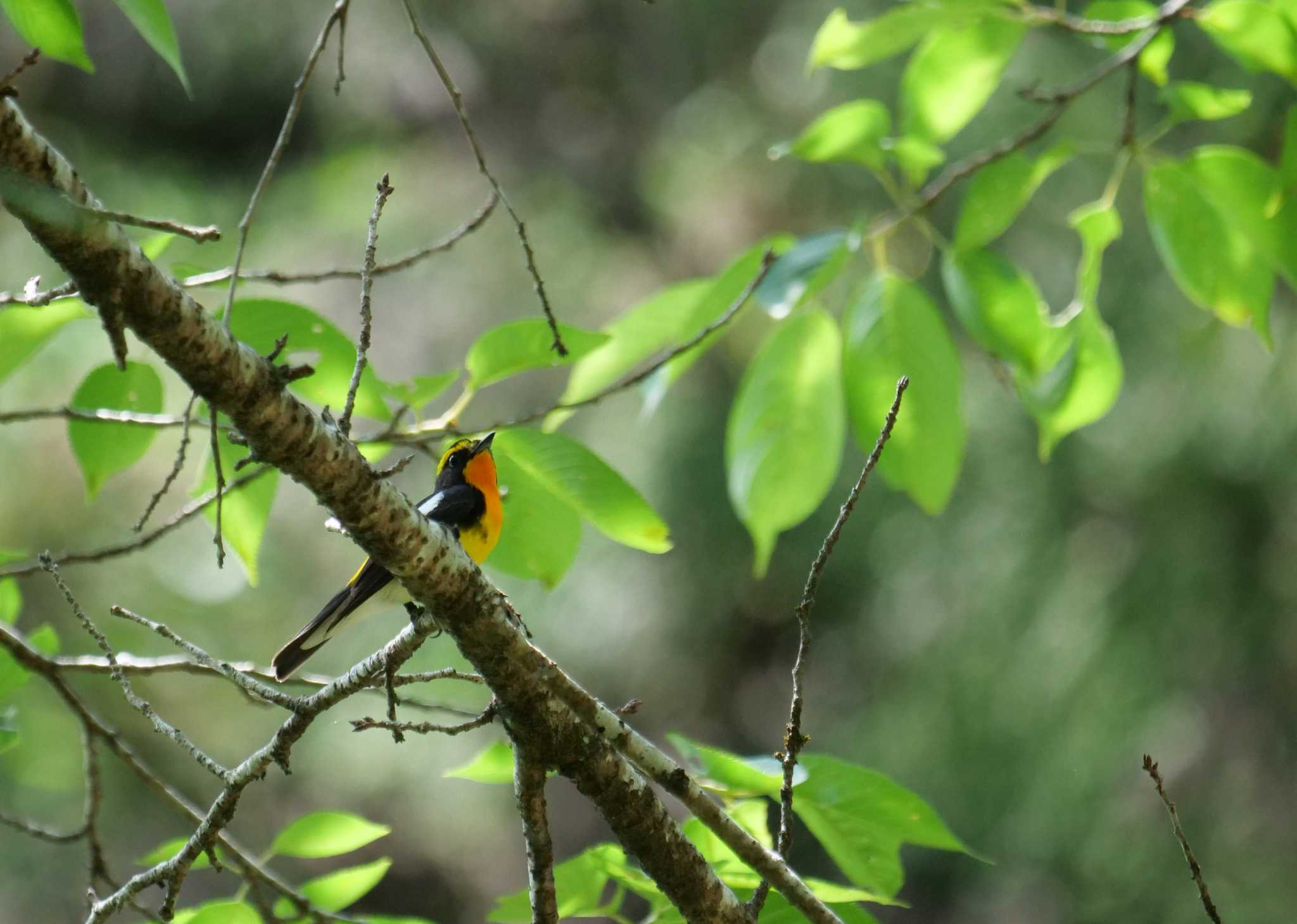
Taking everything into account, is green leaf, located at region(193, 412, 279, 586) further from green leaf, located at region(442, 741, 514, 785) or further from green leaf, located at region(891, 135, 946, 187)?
green leaf, located at region(891, 135, 946, 187)

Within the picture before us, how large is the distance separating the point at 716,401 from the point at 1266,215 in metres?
3.60

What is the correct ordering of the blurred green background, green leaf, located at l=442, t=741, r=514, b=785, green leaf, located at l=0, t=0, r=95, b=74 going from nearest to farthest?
green leaf, located at l=0, t=0, r=95, b=74 < green leaf, located at l=442, t=741, r=514, b=785 < the blurred green background

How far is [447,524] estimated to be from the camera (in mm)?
2484

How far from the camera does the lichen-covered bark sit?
3.40ft

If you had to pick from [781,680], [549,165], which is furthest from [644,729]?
[549,165]

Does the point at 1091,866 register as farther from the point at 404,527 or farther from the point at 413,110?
the point at 413,110

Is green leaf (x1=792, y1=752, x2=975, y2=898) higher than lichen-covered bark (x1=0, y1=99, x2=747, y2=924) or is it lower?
lower

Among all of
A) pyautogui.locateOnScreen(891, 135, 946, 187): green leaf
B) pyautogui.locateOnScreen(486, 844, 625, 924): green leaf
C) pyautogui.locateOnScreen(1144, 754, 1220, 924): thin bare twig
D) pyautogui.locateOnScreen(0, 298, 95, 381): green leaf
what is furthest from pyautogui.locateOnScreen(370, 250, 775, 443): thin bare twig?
pyautogui.locateOnScreen(1144, 754, 1220, 924): thin bare twig

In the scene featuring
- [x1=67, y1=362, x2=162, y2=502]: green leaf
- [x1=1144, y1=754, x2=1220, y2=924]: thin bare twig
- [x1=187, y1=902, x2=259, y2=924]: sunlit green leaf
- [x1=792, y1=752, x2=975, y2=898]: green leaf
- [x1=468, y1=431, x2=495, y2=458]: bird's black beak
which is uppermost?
[x1=468, y1=431, x2=495, y2=458]: bird's black beak

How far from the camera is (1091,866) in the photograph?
360cm

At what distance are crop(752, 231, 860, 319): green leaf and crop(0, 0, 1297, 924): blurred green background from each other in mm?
617

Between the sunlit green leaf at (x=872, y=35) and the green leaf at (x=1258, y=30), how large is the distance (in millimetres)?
375

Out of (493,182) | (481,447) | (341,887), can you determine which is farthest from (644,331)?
(481,447)

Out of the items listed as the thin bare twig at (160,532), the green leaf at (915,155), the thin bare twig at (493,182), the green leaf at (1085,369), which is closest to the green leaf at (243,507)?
the thin bare twig at (160,532)
